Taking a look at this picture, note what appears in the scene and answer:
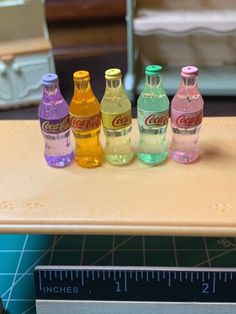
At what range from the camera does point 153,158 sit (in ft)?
3.58

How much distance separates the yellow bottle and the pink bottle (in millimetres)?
152

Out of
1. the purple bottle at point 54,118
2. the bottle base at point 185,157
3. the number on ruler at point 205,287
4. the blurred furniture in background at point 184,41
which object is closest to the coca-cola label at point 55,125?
the purple bottle at point 54,118

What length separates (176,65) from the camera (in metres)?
2.29

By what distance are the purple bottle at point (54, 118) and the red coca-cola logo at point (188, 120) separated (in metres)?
0.22

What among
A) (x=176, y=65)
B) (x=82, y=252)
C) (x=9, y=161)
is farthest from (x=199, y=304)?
(x=176, y=65)

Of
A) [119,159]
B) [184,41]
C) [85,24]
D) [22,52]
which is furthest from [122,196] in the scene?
[85,24]

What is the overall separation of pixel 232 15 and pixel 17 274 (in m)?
1.28

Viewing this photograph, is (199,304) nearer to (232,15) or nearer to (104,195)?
(104,195)

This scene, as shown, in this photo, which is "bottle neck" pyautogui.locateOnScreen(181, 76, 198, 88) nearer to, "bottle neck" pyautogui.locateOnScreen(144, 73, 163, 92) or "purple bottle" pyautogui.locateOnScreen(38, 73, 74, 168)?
"bottle neck" pyautogui.locateOnScreen(144, 73, 163, 92)

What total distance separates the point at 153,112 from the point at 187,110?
65 millimetres

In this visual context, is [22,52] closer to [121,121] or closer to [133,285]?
[121,121]

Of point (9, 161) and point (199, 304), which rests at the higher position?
point (9, 161)

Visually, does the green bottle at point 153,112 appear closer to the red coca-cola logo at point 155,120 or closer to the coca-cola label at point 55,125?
the red coca-cola logo at point 155,120

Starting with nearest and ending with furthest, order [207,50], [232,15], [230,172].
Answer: [230,172] → [232,15] → [207,50]
